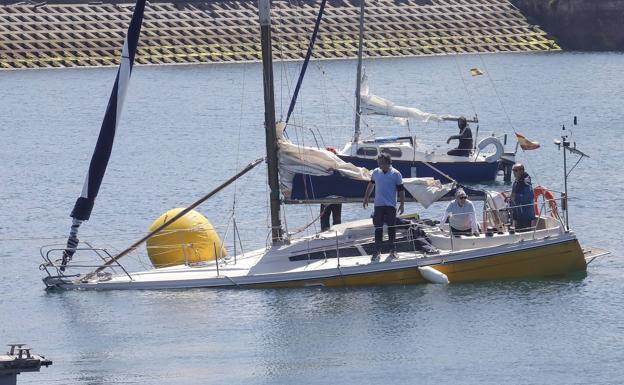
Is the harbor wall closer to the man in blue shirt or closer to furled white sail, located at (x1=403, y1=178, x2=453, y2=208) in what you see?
furled white sail, located at (x1=403, y1=178, x2=453, y2=208)

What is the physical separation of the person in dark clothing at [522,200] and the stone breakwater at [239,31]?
63.4 m

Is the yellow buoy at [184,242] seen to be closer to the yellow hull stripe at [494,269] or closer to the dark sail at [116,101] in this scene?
the yellow hull stripe at [494,269]

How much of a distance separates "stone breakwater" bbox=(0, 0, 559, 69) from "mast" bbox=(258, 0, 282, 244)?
2465 inches

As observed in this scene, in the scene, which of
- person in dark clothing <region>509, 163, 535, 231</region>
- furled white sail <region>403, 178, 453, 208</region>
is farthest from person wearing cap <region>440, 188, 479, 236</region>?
person in dark clothing <region>509, 163, 535, 231</region>

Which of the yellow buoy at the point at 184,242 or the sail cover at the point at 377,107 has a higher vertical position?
the sail cover at the point at 377,107

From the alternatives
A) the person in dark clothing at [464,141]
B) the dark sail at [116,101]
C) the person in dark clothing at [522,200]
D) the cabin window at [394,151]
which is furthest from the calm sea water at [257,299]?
the cabin window at [394,151]

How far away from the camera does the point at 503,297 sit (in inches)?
1089

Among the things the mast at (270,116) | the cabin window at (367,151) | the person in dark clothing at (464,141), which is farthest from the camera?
the cabin window at (367,151)

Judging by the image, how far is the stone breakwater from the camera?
93875 millimetres

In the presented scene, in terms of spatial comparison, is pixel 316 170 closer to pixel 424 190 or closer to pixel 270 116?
pixel 270 116

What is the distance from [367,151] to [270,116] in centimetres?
1567

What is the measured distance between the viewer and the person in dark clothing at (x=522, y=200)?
28.5m

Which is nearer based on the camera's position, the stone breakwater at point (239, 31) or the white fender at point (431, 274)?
the white fender at point (431, 274)

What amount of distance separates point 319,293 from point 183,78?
6725cm
